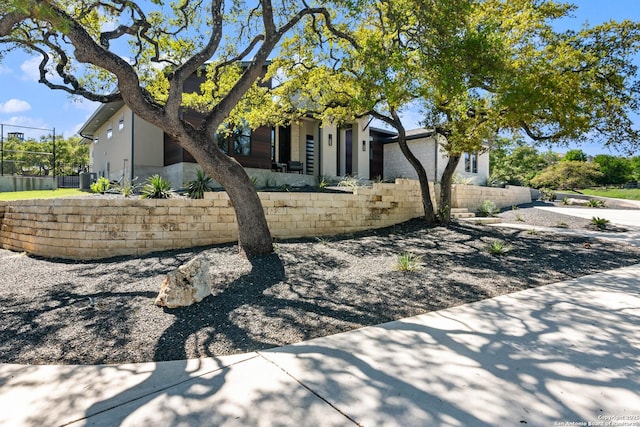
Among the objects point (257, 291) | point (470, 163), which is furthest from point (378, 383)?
point (470, 163)

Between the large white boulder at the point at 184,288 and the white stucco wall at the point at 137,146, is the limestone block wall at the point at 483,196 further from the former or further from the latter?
the white stucco wall at the point at 137,146

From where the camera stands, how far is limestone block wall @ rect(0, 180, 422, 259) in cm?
769

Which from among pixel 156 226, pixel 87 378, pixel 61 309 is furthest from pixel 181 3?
pixel 87 378

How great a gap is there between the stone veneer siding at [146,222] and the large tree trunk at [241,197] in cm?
193

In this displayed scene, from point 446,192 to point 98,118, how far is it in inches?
661

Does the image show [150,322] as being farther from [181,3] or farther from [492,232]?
[492,232]

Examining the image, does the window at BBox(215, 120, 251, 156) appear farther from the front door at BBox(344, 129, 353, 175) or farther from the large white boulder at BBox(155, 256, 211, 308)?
the large white boulder at BBox(155, 256, 211, 308)

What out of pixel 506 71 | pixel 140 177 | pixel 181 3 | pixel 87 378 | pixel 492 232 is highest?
pixel 181 3

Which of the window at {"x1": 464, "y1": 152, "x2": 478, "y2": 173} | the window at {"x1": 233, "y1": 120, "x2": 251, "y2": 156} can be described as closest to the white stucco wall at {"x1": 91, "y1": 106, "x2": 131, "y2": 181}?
the window at {"x1": 233, "y1": 120, "x2": 251, "y2": 156}

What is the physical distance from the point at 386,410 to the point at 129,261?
6.42m

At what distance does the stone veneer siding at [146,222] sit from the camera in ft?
25.2

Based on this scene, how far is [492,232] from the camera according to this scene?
9.33 meters

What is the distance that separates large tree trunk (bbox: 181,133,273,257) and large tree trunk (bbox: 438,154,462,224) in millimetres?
6120

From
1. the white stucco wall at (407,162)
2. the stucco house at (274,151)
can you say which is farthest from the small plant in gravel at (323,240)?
the white stucco wall at (407,162)
